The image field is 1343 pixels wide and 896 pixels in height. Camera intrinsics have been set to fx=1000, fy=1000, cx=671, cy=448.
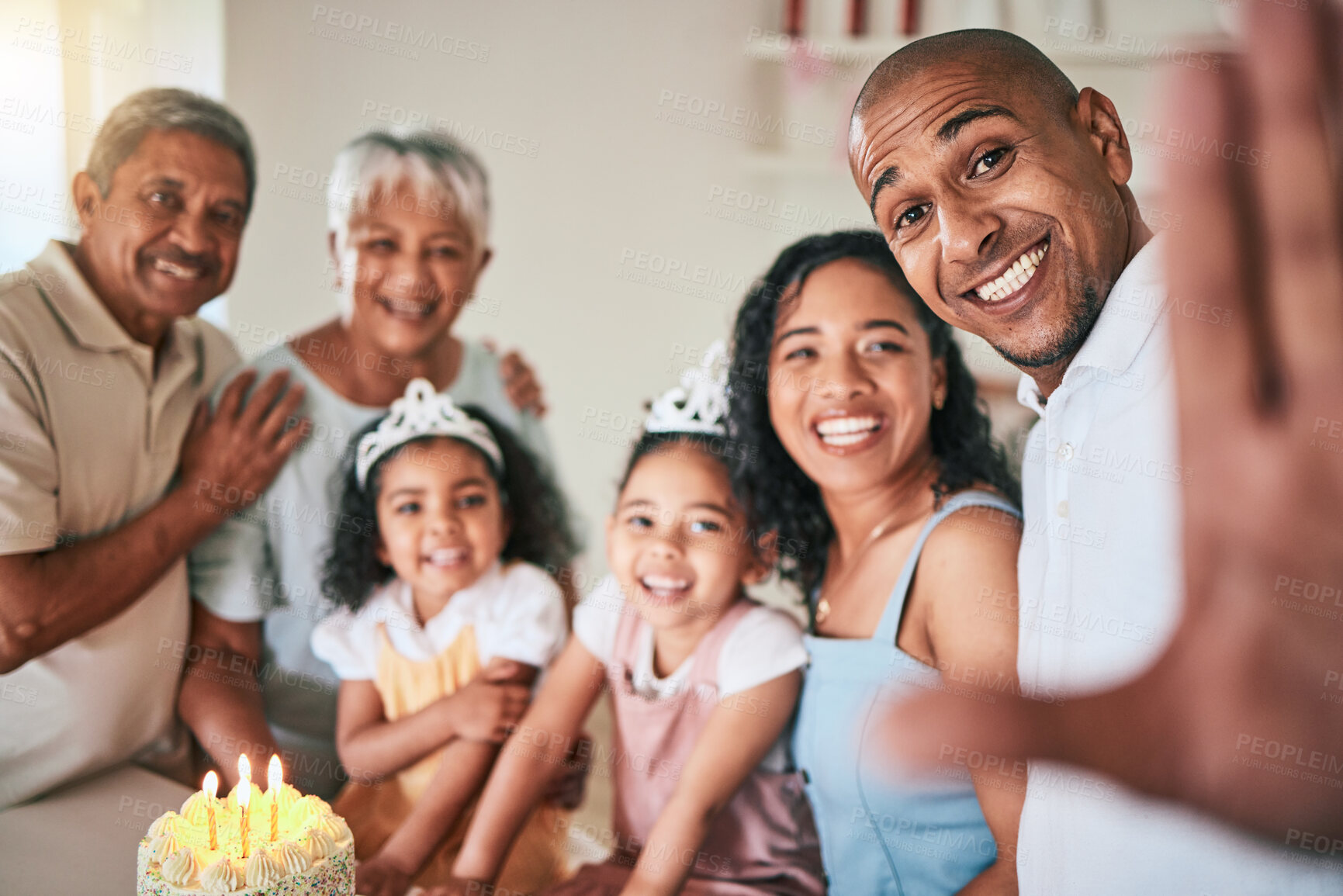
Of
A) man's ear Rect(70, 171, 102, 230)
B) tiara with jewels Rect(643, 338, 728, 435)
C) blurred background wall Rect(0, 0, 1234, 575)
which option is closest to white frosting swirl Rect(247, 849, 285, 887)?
blurred background wall Rect(0, 0, 1234, 575)

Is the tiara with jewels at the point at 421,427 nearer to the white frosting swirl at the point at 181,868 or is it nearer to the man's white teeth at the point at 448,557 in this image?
the man's white teeth at the point at 448,557

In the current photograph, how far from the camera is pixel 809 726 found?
2.05 meters

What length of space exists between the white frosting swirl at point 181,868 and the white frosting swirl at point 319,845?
19 cm

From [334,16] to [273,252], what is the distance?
60cm

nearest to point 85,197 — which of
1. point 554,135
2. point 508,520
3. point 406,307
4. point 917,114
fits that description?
point 406,307

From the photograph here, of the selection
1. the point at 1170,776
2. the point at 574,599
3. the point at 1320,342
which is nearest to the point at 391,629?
the point at 574,599

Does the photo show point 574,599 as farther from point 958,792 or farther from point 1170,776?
point 1170,776

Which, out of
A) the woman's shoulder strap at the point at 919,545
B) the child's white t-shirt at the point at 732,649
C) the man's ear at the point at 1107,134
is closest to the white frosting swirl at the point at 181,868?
the child's white t-shirt at the point at 732,649

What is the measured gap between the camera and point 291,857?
1835 mm

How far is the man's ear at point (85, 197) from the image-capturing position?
2.40m

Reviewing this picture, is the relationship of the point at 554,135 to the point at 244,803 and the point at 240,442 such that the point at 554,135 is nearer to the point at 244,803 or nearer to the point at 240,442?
the point at 240,442

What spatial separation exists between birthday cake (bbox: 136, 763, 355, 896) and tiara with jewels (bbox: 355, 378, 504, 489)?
0.79m

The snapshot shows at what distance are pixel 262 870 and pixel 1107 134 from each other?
1978 millimetres

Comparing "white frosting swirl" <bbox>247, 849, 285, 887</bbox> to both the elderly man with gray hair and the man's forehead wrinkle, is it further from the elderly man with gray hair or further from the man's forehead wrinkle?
the man's forehead wrinkle
